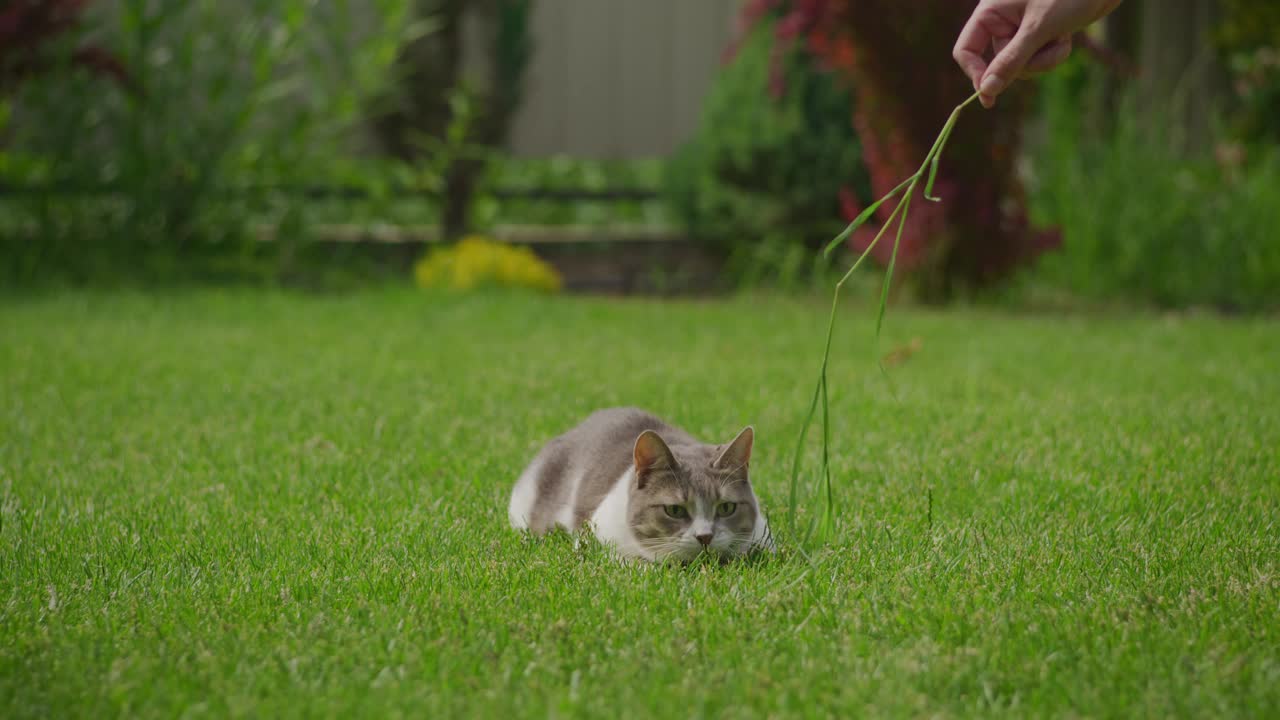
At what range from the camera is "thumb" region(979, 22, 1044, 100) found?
2520mm

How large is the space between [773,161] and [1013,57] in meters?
6.38

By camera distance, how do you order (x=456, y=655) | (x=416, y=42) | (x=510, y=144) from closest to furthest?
(x=456, y=655)
(x=416, y=42)
(x=510, y=144)

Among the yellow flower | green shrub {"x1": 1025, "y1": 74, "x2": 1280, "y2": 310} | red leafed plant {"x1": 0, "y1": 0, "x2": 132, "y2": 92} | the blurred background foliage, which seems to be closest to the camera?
red leafed plant {"x1": 0, "y1": 0, "x2": 132, "y2": 92}

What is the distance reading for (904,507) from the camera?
122 inches

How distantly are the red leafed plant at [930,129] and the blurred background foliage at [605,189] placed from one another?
1 centimetres

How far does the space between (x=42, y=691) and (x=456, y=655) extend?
2.14 feet

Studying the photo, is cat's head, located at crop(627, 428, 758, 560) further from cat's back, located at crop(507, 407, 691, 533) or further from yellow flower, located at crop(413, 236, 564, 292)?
yellow flower, located at crop(413, 236, 564, 292)

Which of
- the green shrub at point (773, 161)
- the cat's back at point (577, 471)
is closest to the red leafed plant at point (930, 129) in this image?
the green shrub at point (773, 161)

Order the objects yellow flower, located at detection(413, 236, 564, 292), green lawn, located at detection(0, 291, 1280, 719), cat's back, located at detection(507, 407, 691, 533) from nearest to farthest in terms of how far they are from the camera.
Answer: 1. green lawn, located at detection(0, 291, 1280, 719)
2. cat's back, located at detection(507, 407, 691, 533)
3. yellow flower, located at detection(413, 236, 564, 292)

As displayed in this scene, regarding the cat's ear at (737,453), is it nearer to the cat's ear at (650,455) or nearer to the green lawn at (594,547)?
the cat's ear at (650,455)

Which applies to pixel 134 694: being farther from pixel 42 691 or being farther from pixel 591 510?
pixel 591 510

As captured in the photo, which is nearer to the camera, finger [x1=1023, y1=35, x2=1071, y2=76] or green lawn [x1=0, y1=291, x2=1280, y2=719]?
→ green lawn [x1=0, y1=291, x2=1280, y2=719]

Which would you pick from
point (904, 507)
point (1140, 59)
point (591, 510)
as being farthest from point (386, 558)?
point (1140, 59)

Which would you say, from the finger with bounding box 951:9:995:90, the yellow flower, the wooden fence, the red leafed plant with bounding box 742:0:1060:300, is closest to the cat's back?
the finger with bounding box 951:9:995:90
